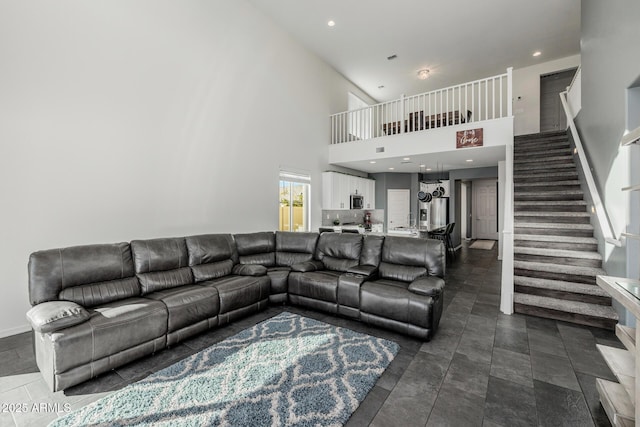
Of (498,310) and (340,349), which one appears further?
(498,310)

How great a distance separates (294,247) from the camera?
181 inches

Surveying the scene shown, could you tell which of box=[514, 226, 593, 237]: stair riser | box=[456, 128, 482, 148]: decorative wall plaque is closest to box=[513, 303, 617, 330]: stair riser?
box=[514, 226, 593, 237]: stair riser

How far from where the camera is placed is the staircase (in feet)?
11.3

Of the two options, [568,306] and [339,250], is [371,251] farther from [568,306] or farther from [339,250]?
[568,306]

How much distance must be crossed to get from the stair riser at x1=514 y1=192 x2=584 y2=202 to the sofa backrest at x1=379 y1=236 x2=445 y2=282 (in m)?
2.90

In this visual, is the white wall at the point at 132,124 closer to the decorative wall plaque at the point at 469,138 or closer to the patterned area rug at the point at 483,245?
the decorative wall plaque at the point at 469,138

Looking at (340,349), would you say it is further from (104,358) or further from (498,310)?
(498,310)

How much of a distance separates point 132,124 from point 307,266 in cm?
305

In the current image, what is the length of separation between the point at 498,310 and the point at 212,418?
3.67 metres

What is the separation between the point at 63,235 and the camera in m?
3.14

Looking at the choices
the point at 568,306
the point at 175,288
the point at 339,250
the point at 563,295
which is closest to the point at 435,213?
the point at 563,295

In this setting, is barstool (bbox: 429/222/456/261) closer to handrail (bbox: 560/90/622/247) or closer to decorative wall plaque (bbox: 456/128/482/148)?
decorative wall plaque (bbox: 456/128/482/148)

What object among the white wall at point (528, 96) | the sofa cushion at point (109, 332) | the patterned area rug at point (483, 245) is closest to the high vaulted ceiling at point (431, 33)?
the white wall at point (528, 96)

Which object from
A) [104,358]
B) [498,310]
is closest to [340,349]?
[104,358]
